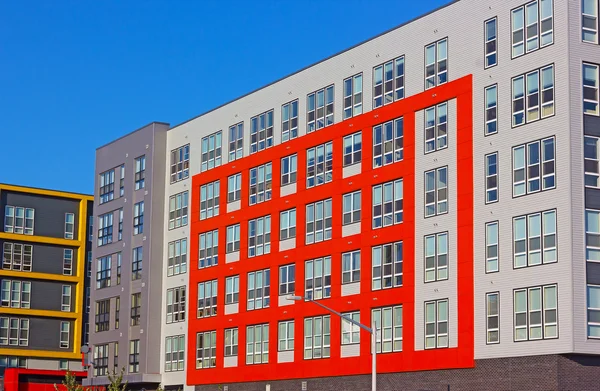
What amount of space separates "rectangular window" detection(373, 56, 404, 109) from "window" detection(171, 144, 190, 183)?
74.6 feet

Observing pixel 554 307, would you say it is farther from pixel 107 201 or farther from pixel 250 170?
pixel 107 201

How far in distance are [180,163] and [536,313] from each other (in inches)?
1534

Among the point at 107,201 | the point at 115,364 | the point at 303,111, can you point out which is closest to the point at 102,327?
the point at 115,364

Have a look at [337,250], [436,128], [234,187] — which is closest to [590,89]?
[436,128]

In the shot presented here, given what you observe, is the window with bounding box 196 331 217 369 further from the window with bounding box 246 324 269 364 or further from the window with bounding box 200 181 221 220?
the window with bounding box 200 181 221 220

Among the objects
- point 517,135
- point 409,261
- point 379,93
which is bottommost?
point 409,261

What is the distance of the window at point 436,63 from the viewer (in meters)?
60.9

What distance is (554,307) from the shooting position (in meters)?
52.0

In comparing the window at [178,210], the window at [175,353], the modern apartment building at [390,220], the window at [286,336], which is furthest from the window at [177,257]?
the window at [286,336]

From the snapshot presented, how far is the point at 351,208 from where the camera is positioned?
67062 millimetres

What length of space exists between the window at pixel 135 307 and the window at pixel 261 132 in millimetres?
16747

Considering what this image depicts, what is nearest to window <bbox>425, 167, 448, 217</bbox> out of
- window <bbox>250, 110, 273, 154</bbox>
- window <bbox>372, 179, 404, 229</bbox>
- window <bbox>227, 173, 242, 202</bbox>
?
window <bbox>372, 179, 404, 229</bbox>

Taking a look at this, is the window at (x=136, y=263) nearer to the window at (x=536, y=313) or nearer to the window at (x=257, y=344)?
the window at (x=257, y=344)

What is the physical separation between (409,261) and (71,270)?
58.9 meters
